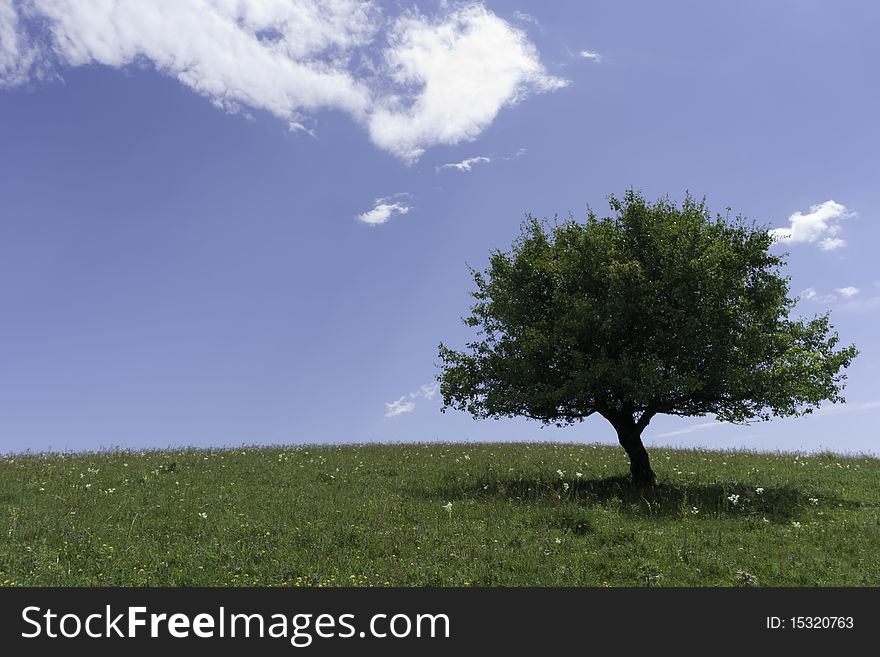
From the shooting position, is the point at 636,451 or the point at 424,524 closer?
the point at 424,524

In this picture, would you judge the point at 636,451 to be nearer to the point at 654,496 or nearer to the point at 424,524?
the point at 654,496

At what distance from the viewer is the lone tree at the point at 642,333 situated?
835 inches

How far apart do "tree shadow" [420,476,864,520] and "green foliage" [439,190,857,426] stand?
2587 mm

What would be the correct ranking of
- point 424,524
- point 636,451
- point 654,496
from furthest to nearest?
1. point 636,451
2. point 654,496
3. point 424,524

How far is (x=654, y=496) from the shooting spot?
68.3 feet

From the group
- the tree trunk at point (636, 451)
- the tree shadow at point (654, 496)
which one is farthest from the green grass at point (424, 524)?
the tree trunk at point (636, 451)

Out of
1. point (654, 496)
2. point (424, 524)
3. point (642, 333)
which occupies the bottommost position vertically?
point (654, 496)

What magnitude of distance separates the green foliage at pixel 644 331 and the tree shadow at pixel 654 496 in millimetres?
2587

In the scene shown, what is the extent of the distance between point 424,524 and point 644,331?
35.9 feet

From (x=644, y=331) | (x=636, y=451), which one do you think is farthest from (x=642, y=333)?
(x=636, y=451)
